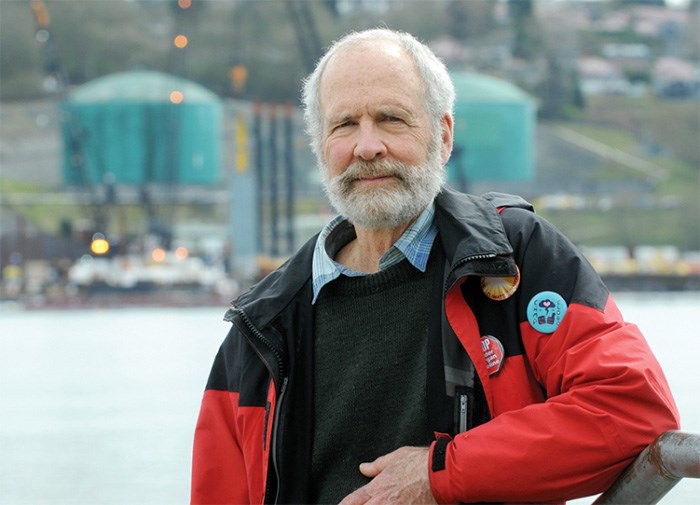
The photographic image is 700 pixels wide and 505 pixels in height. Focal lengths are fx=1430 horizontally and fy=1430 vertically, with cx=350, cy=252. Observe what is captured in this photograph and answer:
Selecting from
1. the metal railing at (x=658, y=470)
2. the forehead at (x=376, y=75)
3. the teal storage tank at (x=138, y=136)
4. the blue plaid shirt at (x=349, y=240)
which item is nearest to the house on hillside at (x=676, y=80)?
the teal storage tank at (x=138, y=136)

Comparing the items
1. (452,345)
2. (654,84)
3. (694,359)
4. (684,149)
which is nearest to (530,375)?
(452,345)

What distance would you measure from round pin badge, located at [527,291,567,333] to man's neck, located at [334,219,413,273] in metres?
0.24

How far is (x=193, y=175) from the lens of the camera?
49781 mm

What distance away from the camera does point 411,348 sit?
1466 mm

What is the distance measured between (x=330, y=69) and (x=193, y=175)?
4866cm

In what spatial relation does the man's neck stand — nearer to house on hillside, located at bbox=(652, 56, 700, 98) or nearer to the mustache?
the mustache

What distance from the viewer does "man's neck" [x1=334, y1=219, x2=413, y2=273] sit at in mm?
1534

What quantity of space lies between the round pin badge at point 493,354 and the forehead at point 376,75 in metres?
0.28

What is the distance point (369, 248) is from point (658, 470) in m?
0.53

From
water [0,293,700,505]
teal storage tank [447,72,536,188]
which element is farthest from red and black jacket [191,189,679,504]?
teal storage tank [447,72,536,188]

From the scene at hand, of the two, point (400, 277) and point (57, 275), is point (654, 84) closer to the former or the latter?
point (57, 275)

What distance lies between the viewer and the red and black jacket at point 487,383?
124 cm

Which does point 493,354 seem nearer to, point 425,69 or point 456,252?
point 456,252

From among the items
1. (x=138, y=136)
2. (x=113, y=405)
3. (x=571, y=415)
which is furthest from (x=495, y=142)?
(x=571, y=415)
